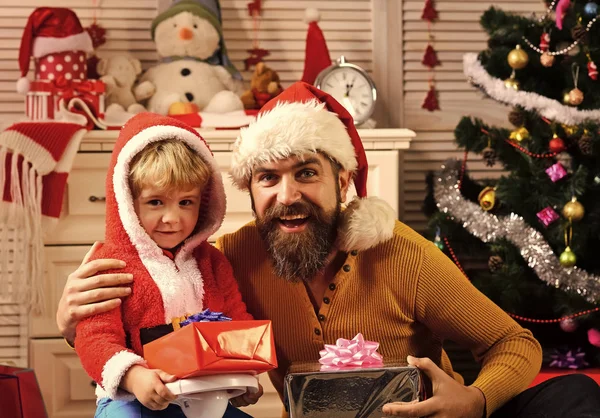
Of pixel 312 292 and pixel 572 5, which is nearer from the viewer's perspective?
pixel 312 292

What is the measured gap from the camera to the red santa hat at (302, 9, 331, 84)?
3.00 m

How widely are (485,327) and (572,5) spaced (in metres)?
1.23

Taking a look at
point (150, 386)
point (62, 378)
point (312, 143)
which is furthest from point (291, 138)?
point (62, 378)

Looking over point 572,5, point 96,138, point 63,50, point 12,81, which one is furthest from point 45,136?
point 572,5

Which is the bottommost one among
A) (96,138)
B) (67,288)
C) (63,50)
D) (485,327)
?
(485,327)

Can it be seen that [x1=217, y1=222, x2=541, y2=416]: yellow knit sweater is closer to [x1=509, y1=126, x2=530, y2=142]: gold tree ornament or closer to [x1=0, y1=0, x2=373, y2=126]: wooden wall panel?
[x1=509, y1=126, x2=530, y2=142]: gold tree ornament

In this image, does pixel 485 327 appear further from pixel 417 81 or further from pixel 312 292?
pixel 417 81

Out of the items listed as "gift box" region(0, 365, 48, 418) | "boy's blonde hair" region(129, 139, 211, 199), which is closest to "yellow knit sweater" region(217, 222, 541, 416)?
"boy's blonde hair" region(129, 139, 211, 199)

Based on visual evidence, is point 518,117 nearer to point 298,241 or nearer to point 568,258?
point 568,258

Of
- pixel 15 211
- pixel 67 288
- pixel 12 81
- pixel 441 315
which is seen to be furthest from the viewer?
pixel 12 81

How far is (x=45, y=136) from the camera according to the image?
2594 mm

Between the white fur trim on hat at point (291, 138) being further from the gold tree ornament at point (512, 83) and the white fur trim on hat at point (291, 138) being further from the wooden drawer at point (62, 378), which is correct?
the wooden drawer at point (62, 378)

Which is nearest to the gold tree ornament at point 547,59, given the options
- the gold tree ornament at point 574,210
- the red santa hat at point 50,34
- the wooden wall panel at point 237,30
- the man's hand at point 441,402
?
the gold tree ornament at point 574,210

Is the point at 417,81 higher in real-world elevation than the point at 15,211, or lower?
higher
